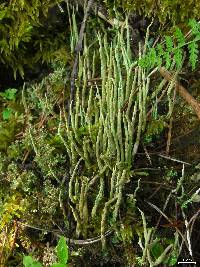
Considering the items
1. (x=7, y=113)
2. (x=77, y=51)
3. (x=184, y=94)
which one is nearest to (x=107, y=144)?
(x=184, y=94)

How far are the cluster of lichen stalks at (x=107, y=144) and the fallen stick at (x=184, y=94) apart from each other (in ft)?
0.29

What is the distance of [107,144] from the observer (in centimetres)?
173

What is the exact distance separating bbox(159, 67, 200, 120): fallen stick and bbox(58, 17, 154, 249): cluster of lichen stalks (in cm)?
9

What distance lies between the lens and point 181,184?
1.68 m

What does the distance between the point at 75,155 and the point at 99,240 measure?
1.14 ft

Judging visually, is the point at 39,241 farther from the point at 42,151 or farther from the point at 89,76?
the point at 89,76

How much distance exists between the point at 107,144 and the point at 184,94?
0.42 meters

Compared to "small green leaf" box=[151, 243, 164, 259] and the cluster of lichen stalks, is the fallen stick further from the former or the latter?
"small green leaf" box=[151, 243, 164, 259]

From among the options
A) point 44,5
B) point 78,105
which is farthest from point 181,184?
point 44,5

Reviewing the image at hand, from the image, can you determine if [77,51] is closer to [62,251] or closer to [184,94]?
[184,94]

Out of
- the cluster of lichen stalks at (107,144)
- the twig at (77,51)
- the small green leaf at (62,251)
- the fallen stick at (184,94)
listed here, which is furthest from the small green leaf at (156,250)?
the twig at (77,51)

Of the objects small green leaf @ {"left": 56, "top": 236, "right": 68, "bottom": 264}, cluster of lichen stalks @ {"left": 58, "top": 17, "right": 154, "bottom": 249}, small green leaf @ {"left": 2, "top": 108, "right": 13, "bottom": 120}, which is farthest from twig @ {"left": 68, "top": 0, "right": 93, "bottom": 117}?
small green leaf @ {"left": 56, "top": 236, "right": 68, "bottom": 264}

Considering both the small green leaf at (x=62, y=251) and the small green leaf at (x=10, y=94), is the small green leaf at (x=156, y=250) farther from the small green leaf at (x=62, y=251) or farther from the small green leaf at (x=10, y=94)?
the small green leaf at (x=10, y=94)

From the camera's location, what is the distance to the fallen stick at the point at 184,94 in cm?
183
